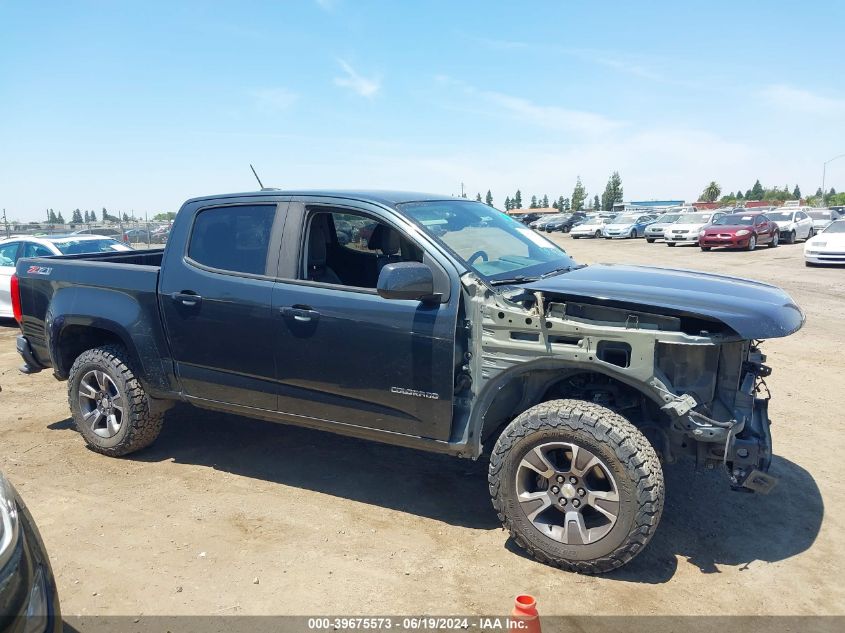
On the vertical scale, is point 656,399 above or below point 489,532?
above

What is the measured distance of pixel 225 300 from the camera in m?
4.37

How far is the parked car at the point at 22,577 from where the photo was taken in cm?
212

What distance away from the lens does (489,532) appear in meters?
3.93

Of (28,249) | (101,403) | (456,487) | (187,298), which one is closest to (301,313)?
(187,298)

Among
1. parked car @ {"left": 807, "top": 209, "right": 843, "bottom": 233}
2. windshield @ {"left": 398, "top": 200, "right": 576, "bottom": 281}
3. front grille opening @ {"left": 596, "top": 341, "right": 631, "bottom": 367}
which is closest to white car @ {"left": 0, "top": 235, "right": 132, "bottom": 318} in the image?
windshield @ {"left": 398, "top": 200, "right": 576, "bottom": 281}

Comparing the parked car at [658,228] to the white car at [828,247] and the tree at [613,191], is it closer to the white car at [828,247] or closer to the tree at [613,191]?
the white car at [828,247]

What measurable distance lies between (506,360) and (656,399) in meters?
0.79

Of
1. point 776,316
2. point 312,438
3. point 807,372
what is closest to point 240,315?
point 312,438

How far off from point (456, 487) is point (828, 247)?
17.2 meters

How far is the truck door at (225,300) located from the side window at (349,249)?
0.25 m

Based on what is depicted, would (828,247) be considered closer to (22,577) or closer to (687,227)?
(687,227)

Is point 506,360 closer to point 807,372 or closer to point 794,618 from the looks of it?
point 794,618

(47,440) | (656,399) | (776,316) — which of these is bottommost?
(47,440)

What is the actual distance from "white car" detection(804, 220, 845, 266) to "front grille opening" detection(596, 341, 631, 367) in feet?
57.0
